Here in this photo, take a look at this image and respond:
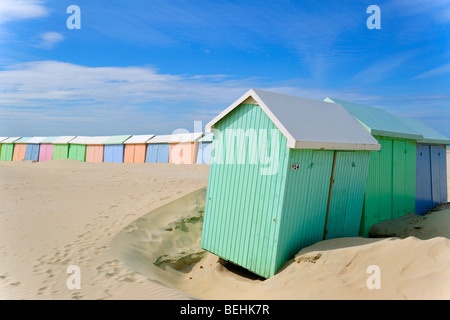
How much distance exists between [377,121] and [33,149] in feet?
120

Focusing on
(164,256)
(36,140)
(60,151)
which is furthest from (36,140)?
(164,256)

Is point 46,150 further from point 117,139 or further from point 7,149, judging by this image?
point 117,139

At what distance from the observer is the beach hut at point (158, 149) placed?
25828 mm

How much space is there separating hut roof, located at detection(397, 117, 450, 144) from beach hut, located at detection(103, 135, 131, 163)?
74.4 ft

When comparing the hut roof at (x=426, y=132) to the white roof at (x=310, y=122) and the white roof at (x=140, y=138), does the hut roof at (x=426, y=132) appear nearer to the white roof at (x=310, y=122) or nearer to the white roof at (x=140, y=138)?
the white roof at (x=310, y=122)

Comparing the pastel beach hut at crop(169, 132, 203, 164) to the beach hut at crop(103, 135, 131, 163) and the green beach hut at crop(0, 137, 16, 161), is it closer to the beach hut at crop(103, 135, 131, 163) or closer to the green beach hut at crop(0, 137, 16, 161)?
the beach hut at crop(103, 135, 131, 163)

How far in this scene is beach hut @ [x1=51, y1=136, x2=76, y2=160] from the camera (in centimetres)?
3269

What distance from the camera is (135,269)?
23.1 ft

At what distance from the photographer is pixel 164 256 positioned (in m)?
8.59

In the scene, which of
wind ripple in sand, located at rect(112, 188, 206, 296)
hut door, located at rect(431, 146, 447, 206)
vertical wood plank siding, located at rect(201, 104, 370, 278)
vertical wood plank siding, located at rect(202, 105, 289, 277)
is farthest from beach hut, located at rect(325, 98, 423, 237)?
wind ripple in sand, located at rect(112, 188, 206, 296)

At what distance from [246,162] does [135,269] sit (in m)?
3.34

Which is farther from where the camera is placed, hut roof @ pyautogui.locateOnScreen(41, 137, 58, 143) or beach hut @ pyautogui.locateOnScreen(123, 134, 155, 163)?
hut roof @ pyautogui.locateOnScreen(41, 137, 58, 143)
